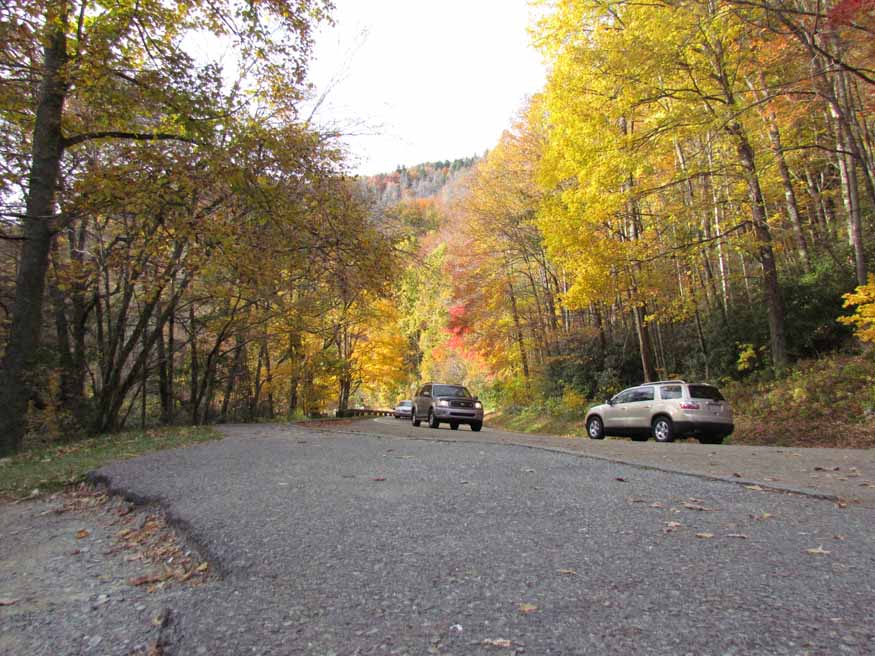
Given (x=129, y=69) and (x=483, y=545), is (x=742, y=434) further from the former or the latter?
(x=129, y=69)

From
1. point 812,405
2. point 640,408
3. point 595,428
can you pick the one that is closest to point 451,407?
point 595,428

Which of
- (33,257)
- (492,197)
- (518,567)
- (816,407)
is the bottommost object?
(518,567)

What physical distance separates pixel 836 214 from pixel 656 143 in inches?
421

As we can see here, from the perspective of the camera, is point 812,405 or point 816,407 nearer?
point 816,407

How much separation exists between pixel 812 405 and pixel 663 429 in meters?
3.41

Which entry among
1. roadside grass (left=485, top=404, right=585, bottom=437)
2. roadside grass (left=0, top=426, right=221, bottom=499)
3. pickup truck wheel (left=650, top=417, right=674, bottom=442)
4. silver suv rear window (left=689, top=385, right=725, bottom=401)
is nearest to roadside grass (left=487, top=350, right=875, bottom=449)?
silver suv rear window (left=689, top=385, right=725, bottom=401)

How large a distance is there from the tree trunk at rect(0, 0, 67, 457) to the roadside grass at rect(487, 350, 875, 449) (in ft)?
51.2

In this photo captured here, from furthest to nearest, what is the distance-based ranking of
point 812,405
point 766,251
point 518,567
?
point 766,251 < point 812,405 < point 518,567

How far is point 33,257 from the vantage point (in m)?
9.77

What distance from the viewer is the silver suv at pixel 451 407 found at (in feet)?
65.0

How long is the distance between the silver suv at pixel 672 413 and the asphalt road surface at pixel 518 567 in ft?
25.5

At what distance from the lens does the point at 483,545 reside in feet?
11.3

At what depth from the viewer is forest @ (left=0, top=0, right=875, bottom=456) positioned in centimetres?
969

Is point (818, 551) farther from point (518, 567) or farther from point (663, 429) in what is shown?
point (663, 429)
